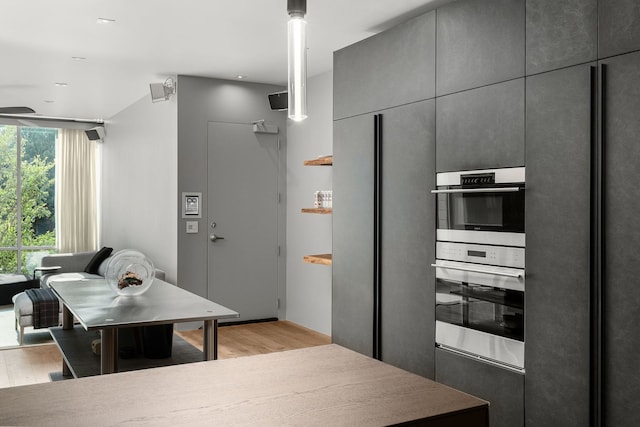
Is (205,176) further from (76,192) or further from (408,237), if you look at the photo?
(76,192)

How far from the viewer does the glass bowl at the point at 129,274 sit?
140 inches

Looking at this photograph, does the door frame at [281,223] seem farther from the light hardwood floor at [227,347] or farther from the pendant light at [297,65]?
the pendant light at [297,65]

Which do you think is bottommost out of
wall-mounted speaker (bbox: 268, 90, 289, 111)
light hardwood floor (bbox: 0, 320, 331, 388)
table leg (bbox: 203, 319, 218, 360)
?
light hardwood floor (bbox: 0, 320, 331, 388)

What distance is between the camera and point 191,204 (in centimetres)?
608

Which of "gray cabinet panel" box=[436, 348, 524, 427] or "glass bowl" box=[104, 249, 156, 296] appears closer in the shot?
"gray cabinet panel" box=[436, 348, 524, 427]

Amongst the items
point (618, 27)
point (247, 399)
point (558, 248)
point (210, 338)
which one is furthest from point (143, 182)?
point (247, 399)

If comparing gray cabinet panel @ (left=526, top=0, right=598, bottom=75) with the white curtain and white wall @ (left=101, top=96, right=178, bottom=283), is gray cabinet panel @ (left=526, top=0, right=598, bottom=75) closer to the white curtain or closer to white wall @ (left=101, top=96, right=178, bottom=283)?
white wall @ (left=101, top=96, right=178, bottom=283)

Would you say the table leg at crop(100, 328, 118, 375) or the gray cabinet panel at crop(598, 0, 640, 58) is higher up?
the gray cabinet panel at crop(598, 0, 640, 58)

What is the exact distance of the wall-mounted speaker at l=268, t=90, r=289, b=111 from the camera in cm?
605

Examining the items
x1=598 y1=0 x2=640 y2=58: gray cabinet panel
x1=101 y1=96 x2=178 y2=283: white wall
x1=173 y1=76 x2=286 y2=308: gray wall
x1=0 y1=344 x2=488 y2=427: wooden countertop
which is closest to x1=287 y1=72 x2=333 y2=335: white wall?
x1=173 y1=76 x2=286 y2=308: gray wall

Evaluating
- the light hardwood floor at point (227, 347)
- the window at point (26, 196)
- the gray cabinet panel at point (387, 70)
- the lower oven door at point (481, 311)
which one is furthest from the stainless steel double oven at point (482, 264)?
the window at point (26, 196)

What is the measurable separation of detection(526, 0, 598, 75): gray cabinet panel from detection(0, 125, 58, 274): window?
840 centimetres

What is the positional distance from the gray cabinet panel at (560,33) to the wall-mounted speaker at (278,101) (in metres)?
3.42

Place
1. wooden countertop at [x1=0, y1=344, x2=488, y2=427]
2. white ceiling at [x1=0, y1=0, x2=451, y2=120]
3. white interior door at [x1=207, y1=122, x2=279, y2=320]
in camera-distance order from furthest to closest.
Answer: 1. white interior door at [x1=207, y1=122, x2=279, y2=320]
2. white ceiling at [x1=0, y1=0, x2=451, y2=120]
3. wooden countertop at [x1=0, y1=344, x2=488, y2=427]
